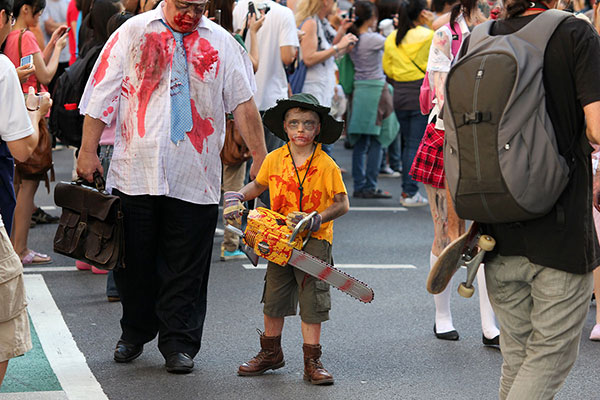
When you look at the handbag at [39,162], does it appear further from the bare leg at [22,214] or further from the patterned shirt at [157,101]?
the patterned shirt at [157,101]

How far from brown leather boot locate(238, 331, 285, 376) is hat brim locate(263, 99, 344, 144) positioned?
1.11m

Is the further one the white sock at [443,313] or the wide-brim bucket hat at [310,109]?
the white sock at [443,313]

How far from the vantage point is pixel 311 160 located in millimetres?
5242

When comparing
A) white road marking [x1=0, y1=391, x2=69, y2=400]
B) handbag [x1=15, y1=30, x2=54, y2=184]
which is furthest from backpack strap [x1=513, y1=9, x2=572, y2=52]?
handbag [x1=15, y1=30, x2=54, y2=184]

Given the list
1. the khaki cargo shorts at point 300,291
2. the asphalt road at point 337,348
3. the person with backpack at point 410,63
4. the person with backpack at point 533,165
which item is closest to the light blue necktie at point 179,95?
the khaki cargo shorts at point 300,291

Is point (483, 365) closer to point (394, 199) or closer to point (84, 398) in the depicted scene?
point (84, 398)

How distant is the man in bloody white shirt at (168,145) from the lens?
16.8 feet

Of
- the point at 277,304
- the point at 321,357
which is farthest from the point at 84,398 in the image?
the point at 321,357

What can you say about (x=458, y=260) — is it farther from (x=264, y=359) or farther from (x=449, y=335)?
(x=449, y=335)

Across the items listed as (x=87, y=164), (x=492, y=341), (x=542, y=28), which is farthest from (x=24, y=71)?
(x=492, y=341)

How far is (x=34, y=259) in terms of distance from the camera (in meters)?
8.09

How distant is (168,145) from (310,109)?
760 millimetres

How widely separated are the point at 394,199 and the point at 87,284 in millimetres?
5136

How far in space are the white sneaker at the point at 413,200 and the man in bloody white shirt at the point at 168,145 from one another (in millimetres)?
6004
